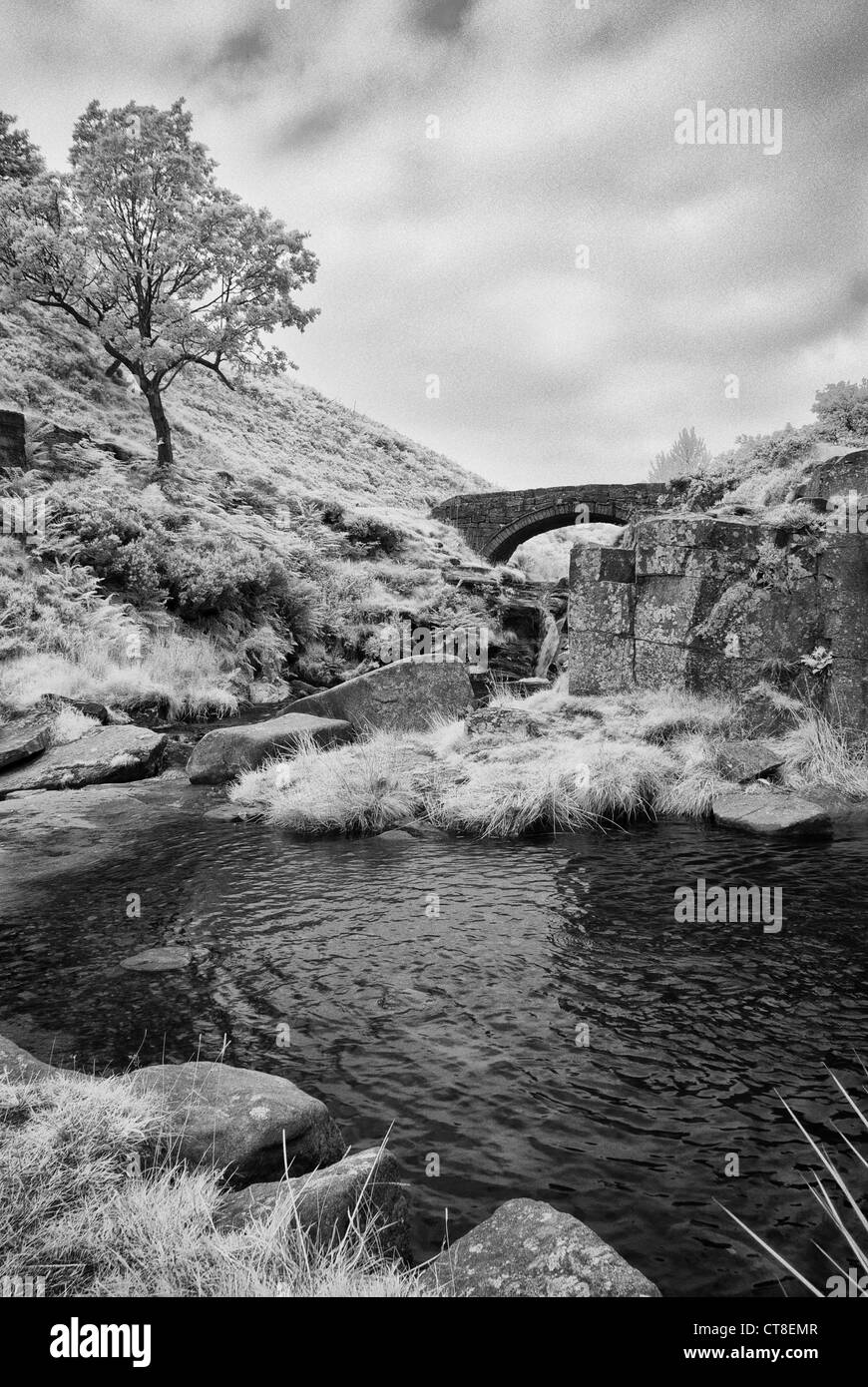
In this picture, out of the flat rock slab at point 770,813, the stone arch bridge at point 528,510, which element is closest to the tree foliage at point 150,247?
the stone arch bridge at point 528,510

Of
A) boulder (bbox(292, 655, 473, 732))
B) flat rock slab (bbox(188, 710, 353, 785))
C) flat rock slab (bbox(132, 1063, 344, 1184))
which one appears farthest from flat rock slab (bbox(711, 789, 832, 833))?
flat rock slab (bbox(132, 1063, 344, 1184))

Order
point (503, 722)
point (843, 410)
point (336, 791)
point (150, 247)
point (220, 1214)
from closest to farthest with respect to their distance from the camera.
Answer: point (220, 1214)
point (336, 791)
point (503, 722)
point (843, 410)
point (150, 247)

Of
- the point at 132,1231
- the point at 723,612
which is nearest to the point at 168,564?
the point at 723,612

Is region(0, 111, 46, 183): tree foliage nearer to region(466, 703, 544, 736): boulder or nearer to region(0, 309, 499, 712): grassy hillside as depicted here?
region(0, 309, 499, 712): grassy hillside

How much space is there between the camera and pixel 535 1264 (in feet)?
8.28

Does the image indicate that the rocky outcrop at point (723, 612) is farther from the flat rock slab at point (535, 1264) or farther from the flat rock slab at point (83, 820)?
the flat rock slab at point (535, 1264)

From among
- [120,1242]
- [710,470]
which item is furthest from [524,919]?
[710,470]

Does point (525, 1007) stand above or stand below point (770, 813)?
below

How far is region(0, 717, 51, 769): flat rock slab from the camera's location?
37.2ft

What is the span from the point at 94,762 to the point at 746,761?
846 cm

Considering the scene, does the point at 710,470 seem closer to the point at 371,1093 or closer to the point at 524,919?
the point at 524,919

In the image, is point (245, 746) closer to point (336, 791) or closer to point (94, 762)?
point (94, 762)

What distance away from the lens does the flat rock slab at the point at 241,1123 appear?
317cm
